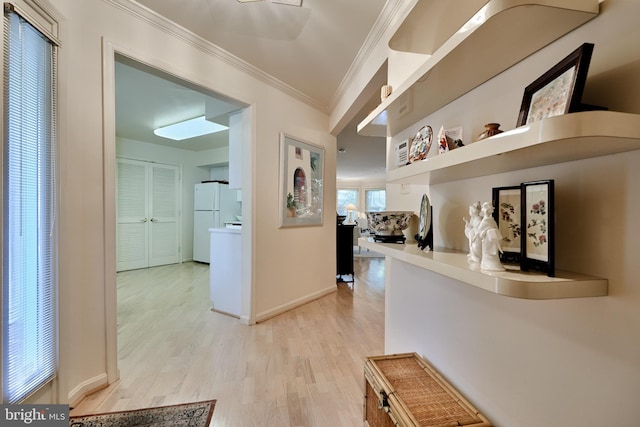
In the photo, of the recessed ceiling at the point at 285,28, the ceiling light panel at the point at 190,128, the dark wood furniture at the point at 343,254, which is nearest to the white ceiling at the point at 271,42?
the recessed ceiling at the point at 285,28

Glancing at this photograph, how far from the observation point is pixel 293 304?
316cm

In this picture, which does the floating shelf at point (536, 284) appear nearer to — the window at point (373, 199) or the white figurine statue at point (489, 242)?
the white figurine statue at point (489, 242)

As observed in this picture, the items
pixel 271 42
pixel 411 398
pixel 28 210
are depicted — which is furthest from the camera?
pixel 271 42

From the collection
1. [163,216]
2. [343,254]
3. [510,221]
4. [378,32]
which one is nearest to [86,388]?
[510,221]

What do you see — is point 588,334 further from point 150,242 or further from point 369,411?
point 150,242

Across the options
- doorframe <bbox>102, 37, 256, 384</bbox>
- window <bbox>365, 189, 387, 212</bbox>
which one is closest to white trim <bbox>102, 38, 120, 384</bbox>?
doorframe <bbox>102, 37, 256, 384</bbox>

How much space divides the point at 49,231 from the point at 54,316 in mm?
434

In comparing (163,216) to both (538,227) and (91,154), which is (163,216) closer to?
(91,154)

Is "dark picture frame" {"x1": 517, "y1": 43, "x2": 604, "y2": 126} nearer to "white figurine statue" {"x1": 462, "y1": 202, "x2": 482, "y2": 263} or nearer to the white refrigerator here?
"white figurine statue" {"x1": 462, "y1": 202, "x2": 482, "y2": 263}

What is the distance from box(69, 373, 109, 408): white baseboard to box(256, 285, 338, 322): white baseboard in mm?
1272

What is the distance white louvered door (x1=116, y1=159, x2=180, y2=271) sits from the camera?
511 cm

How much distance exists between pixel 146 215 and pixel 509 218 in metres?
6.12

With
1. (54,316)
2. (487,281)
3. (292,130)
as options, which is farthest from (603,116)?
(292,130)

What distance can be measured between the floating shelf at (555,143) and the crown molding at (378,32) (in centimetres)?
85
